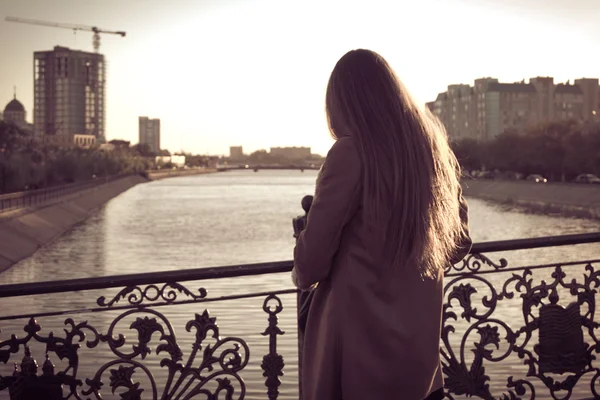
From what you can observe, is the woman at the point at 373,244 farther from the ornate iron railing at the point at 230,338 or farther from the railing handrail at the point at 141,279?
the railing handrail at the point at 141,279

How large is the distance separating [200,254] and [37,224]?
40.4ft

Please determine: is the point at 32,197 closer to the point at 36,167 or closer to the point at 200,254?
the point at 200,254

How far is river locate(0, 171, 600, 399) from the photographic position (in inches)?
514

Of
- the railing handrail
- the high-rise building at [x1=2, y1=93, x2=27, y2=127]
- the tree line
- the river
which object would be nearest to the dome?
the high-rise building at [x1=2, y1=93, x2=27, y2=127]

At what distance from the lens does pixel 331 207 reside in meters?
2.57

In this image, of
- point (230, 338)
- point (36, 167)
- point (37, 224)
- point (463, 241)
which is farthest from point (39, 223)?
point (463, 241)

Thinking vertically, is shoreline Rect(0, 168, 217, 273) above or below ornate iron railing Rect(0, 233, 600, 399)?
below

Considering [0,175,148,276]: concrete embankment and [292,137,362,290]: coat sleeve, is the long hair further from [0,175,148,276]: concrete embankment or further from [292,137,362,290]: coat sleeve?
[0,175,148,276]: concrete embankment

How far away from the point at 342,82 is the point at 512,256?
24.5m

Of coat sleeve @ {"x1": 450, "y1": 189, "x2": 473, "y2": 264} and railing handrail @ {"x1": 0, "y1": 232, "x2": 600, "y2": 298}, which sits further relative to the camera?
railing handrail @ {"x1": 0, "y1": 232, "x2": 600, "y2": 298}

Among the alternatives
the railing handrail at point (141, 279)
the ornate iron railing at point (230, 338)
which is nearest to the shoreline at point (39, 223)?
the ornate iron railing at point (230, 338)

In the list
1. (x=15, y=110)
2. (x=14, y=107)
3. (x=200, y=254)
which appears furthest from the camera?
(x=14, y=107)

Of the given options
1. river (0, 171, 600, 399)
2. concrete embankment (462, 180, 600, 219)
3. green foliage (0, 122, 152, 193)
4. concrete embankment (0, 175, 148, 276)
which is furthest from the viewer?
green foliage (0, 122, 152, 193)

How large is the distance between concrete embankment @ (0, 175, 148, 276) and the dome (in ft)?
423
